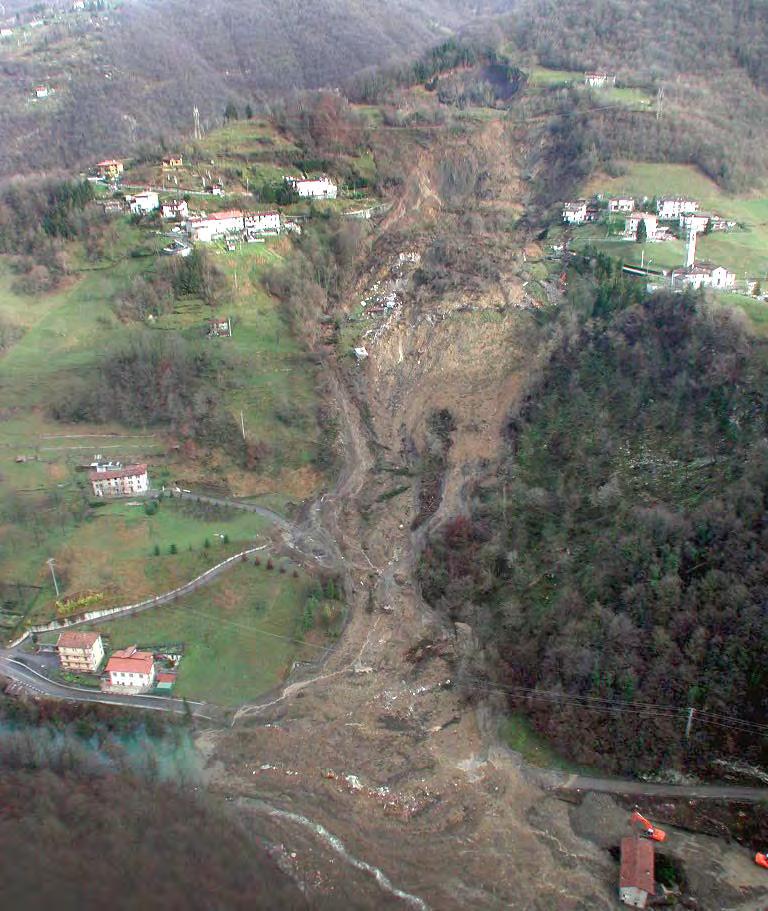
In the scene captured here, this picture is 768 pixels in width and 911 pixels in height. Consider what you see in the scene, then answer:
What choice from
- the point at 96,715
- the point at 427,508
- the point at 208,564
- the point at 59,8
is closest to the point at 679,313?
the point at 427,508

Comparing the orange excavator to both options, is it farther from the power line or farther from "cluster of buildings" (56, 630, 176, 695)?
"cluster of buildings" (56, 630, 176, 695)

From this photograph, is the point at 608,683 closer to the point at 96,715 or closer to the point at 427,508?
the point at 427,508

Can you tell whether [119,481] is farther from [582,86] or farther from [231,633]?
[582,86]

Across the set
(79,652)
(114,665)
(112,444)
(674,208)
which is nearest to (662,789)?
(114,665)

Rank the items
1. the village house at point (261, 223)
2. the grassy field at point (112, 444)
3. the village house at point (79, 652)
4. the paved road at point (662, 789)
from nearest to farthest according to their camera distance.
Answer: the paved road at point (662, 789), the village house at point (79, 652), the grassy field at point (112, 444), the village house at point (261, 223)

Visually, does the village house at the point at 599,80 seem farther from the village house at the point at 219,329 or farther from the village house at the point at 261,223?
the village house at the point at 219,329

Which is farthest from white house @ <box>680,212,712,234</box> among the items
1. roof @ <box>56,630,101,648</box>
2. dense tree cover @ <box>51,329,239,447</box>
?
roof @ <box>56,630,101,648</box>

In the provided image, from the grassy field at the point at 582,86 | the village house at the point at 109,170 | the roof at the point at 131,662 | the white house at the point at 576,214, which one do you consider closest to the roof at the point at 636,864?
the roof at the point at 131,662
